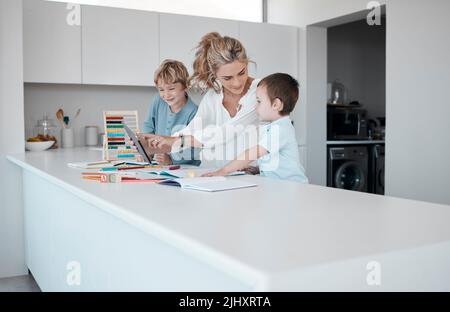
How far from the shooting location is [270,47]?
15.1 feet

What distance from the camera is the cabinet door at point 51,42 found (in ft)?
11.8

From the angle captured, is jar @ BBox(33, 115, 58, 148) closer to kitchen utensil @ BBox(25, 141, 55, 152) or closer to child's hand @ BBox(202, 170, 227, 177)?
kitchen utensil @ BBox(25, 141, 55, 152)

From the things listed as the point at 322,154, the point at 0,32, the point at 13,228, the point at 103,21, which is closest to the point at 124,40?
the point at 103,21

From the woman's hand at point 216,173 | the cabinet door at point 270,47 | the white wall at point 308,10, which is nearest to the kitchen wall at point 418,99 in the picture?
the white wall at point 308,10

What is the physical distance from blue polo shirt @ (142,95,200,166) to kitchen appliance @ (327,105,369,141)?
2311 millimetres

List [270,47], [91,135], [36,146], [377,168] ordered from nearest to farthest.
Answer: [36,146], [91,135], [270,47], [377,168]

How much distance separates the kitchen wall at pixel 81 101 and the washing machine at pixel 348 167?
1.51 metres

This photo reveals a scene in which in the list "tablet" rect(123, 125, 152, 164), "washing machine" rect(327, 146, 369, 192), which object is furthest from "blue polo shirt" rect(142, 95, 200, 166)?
"washing machine" rect(327, 146, 369, 192)

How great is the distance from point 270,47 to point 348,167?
1.42m

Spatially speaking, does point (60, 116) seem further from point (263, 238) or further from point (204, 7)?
point (263, 238)

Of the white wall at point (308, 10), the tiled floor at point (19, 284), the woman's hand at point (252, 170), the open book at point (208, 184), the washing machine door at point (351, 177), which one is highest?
the white wall at point (308, 10)

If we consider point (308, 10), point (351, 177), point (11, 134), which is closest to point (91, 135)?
point (11, 134)

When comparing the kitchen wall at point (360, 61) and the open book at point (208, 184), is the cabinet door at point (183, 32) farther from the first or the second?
the open book at point (208, 184)
